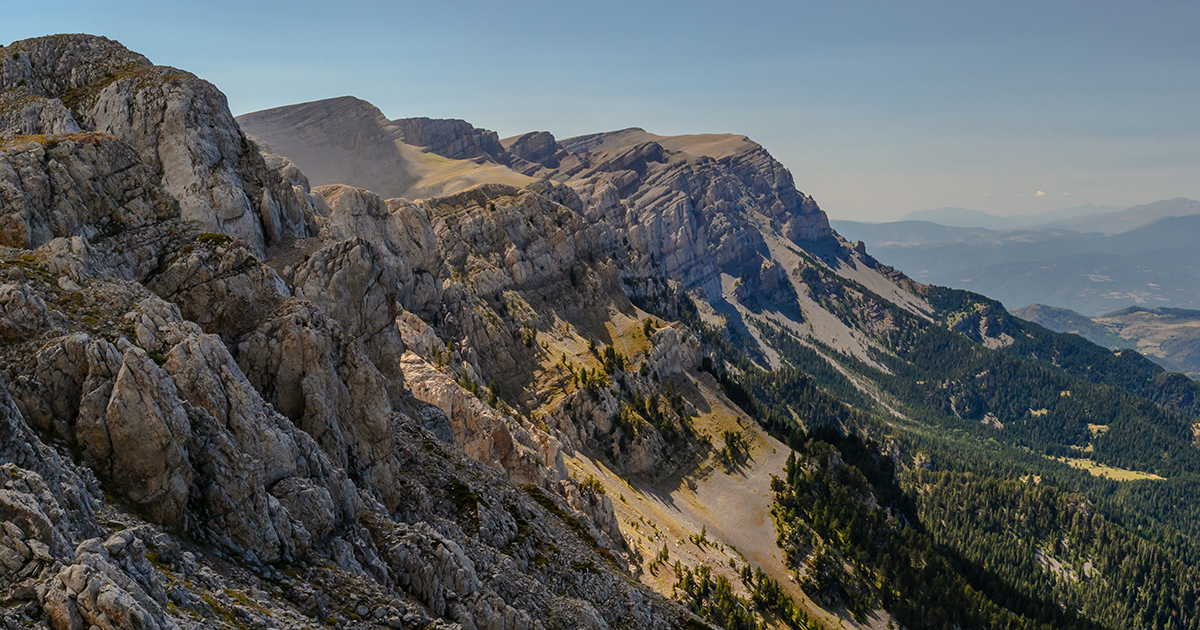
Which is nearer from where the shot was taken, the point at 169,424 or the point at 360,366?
the point at 169,424

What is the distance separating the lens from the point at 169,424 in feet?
94.1

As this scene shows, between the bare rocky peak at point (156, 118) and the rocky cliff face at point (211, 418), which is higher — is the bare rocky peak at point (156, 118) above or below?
above

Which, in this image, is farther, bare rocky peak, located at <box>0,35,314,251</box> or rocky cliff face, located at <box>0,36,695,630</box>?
bare rocky peak, located at <box>0,35,314,251</box>

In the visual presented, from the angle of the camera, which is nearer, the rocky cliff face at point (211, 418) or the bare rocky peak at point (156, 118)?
the rocky cliff face at point (211, 418)

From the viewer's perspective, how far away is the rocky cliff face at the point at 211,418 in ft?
79.2

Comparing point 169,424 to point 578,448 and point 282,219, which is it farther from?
point 578,448

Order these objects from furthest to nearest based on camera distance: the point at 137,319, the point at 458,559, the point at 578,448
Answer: the point at 578,448, the point at 458,559, the point at 137,319

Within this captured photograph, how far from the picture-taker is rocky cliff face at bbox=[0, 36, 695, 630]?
24.1 m

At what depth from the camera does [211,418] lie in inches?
1214

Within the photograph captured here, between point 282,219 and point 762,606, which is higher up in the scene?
point 282,219

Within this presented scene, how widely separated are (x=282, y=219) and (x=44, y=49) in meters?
26.4

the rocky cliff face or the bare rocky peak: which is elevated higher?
the bare rocky peak

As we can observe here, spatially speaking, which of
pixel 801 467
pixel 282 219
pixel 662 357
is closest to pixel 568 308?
pixel 662 357

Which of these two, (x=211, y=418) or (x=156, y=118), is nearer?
(x=211, y=418)
